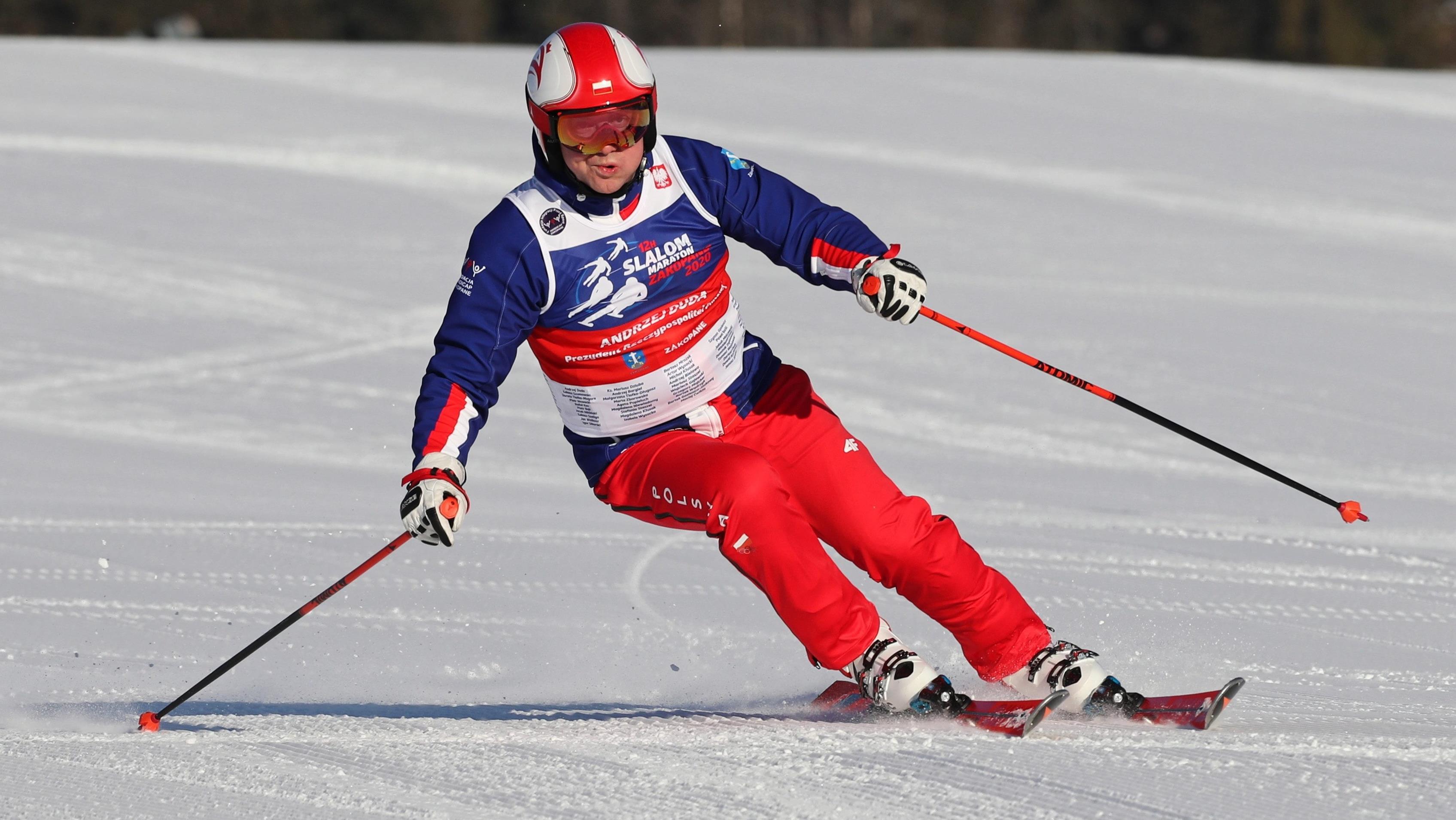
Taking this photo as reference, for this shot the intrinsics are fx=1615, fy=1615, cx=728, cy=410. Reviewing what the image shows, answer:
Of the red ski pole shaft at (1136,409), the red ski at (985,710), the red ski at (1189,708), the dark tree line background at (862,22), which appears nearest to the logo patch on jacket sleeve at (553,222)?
the red ski pole shaft at (1136,409)

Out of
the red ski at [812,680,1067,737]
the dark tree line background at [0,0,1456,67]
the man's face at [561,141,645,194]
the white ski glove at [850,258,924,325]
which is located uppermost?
the dark tree line background at [0,0,1456,67]

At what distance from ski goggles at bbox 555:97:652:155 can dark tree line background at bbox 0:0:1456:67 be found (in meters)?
29.8

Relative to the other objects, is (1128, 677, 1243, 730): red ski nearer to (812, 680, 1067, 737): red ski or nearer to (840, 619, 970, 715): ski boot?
(812, 680, 1067, 737): red ski

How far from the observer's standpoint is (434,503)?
3.47m

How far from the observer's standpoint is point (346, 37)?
37.6 meters

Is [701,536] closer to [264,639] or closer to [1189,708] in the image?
[264,639]

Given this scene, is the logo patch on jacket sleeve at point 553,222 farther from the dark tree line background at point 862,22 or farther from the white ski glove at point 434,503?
the dark tree line background at point 862,22

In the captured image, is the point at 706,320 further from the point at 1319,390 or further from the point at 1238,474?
the point at 1319,390

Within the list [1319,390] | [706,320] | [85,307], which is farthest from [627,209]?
[85,307]

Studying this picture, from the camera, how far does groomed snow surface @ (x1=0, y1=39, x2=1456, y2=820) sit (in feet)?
10.8

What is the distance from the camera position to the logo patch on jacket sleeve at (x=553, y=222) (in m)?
3.72

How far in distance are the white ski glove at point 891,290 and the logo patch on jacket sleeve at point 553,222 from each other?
2.35ft

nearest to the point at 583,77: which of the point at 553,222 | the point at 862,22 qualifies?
the point at 553,222

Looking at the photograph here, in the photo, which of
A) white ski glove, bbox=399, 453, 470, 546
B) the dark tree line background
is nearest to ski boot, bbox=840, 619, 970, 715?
white ski glove, bbox=399, 453, 470, 546
